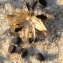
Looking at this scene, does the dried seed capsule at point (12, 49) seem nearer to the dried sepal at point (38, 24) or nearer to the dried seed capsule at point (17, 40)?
the dried seed capsule at point (17, 40)

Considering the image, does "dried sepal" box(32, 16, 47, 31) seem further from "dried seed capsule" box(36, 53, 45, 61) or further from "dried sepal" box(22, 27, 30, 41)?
"dried seed capsule" box(36, 53, 45, 61)

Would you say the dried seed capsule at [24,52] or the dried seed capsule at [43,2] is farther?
the dried seed capsule at [43,2]

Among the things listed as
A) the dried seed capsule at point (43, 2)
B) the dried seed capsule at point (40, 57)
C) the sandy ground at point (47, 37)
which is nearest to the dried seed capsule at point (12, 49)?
Result: the sandy ground at point (47, 37)

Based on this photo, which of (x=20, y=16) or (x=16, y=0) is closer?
(x=20, y=16)

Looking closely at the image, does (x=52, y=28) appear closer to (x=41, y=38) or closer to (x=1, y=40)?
(x=41, y=38)

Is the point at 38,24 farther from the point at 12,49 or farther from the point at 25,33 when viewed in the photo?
the point at 12,49

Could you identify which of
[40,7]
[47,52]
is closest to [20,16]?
[40,7]
